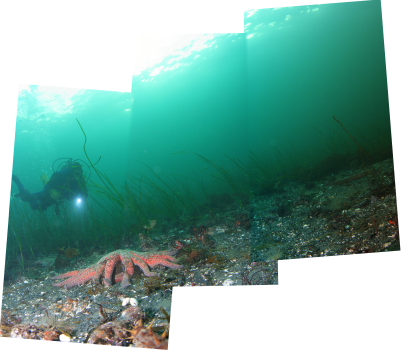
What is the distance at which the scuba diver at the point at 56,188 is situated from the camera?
4.99 m

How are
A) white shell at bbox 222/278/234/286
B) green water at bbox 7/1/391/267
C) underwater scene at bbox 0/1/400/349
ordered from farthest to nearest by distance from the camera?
1. green water at bbox 7/1/391/267
2. white shell at bbox 222/278/234/286
3. underwater scene at bbox 0/1/400/349

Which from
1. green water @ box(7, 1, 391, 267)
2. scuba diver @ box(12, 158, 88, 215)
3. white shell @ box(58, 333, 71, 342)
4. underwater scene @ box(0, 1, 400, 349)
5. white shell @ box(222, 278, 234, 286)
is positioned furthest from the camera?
green water @ box(7, 1, 391, 267)

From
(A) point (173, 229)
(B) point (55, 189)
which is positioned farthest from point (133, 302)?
(B) point (55, 189)

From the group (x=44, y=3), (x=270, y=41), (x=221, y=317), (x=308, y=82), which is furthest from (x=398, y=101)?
(x=308, y=82)

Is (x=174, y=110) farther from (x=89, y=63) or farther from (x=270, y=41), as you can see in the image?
(x=89, y=63)

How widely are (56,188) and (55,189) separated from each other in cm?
3

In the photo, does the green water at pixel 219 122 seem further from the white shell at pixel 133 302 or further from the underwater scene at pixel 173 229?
the white shell at pixel 133 302

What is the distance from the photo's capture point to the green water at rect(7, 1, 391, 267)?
201 inches

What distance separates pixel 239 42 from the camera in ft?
38.4

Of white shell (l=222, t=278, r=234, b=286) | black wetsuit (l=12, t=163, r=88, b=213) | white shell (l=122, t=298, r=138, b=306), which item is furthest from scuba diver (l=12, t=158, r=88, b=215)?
white shell (l=222, t=278, r=234, b=286)

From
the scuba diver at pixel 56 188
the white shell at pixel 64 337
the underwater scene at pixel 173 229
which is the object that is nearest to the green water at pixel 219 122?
the underwater scene at pixel 173 229

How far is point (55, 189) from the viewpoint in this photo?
17.2ft

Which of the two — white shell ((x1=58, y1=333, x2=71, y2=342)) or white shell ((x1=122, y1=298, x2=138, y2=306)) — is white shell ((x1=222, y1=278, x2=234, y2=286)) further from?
white shell ((x1=58, y1=333, x2=71, y2=342))

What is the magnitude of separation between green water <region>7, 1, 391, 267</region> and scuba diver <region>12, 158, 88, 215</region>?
29 centimetres
